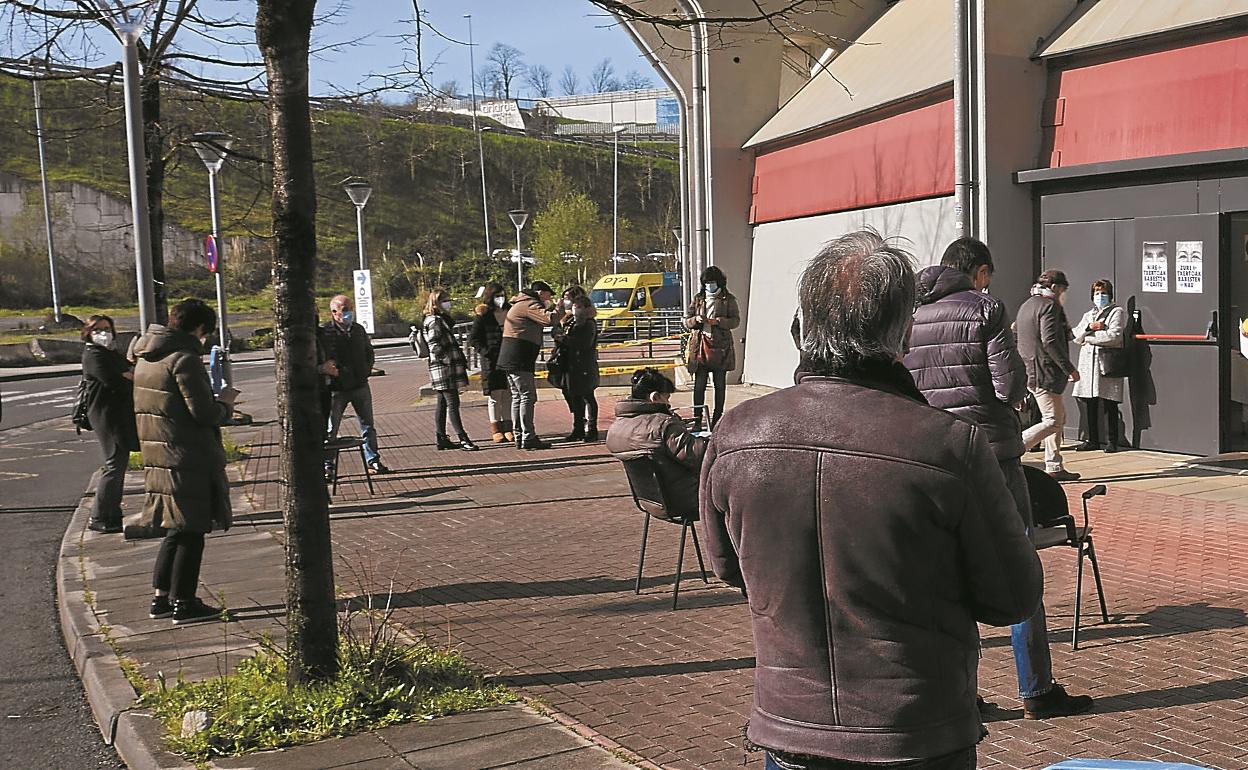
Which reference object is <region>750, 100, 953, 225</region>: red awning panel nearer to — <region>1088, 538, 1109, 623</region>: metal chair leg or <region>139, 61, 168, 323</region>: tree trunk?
<region>1088, 538, 1109, 623</region>: metal chair leg

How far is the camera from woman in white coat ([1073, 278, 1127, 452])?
12.1 m

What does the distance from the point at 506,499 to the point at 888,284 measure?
8.86 meters

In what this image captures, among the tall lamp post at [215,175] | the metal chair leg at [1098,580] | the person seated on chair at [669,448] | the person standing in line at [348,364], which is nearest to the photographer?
the metal chair leg at [1098,580]

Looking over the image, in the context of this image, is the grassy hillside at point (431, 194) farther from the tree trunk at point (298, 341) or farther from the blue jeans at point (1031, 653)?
the blue jeans at point (1031, 653)

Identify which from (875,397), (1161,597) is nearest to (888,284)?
(875,397)

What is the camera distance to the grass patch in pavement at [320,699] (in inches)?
195

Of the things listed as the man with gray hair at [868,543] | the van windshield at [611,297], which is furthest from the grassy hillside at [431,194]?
the man with gray hair at [868,543]

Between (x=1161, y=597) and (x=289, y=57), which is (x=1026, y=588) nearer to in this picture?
(x=289, y=57)

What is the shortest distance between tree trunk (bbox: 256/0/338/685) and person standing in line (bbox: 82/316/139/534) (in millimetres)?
5307

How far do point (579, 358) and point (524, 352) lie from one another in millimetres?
824

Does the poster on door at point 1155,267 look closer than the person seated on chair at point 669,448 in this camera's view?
No

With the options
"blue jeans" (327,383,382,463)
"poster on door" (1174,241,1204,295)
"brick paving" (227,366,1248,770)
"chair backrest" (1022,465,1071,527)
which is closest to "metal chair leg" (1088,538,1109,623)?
"brick paving" (227,366,1248,770)

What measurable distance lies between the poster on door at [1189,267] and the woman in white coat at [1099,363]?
59cm

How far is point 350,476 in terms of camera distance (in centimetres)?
1323
